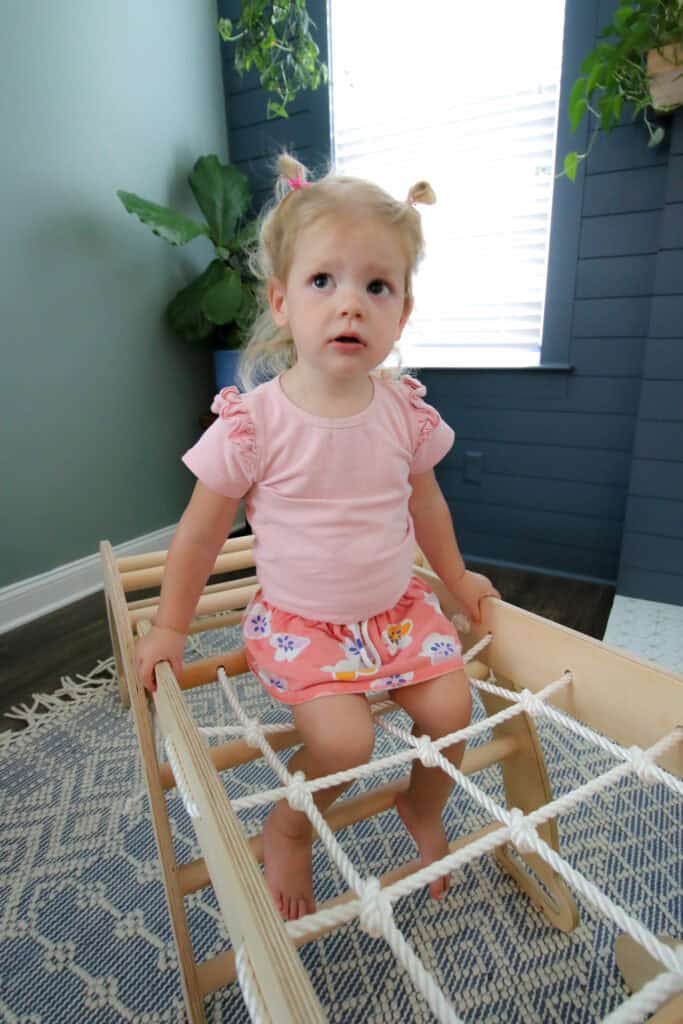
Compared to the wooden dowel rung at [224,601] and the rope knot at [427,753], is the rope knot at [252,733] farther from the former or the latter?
the wooden dowel rung at [224,601]

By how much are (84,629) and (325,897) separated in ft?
3.30

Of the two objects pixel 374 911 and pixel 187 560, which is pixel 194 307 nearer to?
pixel 187 560

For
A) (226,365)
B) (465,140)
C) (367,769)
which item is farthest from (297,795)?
(465,140)

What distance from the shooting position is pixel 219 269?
70.1 inches

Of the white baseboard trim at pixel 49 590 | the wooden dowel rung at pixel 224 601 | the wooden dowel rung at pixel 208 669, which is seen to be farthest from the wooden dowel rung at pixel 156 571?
the white baseboard trim at pixel 49 590

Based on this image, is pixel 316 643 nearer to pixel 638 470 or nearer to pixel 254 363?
pixel 254 363

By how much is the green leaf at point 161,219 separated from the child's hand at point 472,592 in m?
1.35

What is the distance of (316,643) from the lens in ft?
2.09

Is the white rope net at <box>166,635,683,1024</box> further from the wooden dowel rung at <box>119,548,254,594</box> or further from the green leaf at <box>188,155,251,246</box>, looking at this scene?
the green leaf at <box>188,155,251,246</box>

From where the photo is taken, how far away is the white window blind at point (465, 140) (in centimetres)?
157

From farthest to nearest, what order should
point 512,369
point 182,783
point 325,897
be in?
point 512,369 < point 325,897 < point 182,783

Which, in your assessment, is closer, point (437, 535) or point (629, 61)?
point (437, 535)

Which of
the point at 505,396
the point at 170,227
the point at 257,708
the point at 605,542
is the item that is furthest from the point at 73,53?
the point at 605,542

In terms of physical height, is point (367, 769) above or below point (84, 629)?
above
